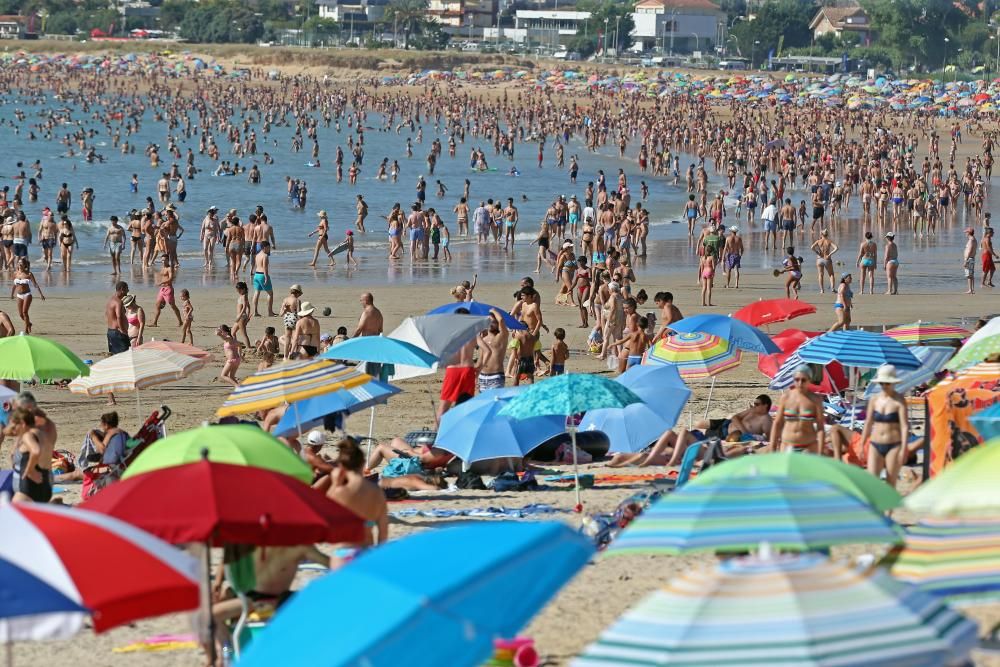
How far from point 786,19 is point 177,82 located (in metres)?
49.2

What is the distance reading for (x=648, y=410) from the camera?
37.3 feet

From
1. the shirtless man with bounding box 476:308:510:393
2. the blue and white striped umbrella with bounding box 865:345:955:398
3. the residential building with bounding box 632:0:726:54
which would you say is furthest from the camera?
the residential building with bounding box 632:0:726:54

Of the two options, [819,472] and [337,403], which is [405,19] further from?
[819,472]

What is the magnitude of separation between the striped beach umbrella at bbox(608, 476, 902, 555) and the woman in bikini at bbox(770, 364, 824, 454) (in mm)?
4252

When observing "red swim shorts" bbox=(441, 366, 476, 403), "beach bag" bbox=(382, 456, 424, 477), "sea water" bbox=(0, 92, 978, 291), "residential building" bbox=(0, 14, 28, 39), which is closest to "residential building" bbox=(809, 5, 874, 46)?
"sea water" bbox=(0, 92, 978, 291)

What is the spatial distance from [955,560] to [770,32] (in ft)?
375

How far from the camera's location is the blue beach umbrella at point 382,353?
10969 millimetres

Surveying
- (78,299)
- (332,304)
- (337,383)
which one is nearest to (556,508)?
(337,383)

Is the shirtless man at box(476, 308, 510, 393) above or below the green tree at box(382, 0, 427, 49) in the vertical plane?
below

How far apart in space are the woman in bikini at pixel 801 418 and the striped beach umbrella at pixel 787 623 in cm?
535

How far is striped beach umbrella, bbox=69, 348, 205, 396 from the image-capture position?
1170cm

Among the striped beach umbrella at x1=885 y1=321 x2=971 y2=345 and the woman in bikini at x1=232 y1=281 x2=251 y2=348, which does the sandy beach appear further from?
the striped beach umbrella at x1=885 y1=321 x2=971 y2=345

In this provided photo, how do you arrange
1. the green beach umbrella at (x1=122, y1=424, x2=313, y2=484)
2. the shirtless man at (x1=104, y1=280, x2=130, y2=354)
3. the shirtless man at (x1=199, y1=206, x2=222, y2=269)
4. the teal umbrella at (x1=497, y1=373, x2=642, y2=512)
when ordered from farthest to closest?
the shirtless man at (x1=199, y1=206, x2=222, y2=269) < the shirtless man at (x1=104, y1=280, x2=130, y2=354) < the teal umbrella at (x1=497, y1=373, x2=642, y2=512) < the green beach umbrella at (x1=122, y1=424, x2=313, y2=484)

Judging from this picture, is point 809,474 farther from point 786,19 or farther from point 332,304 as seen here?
point 786,19
